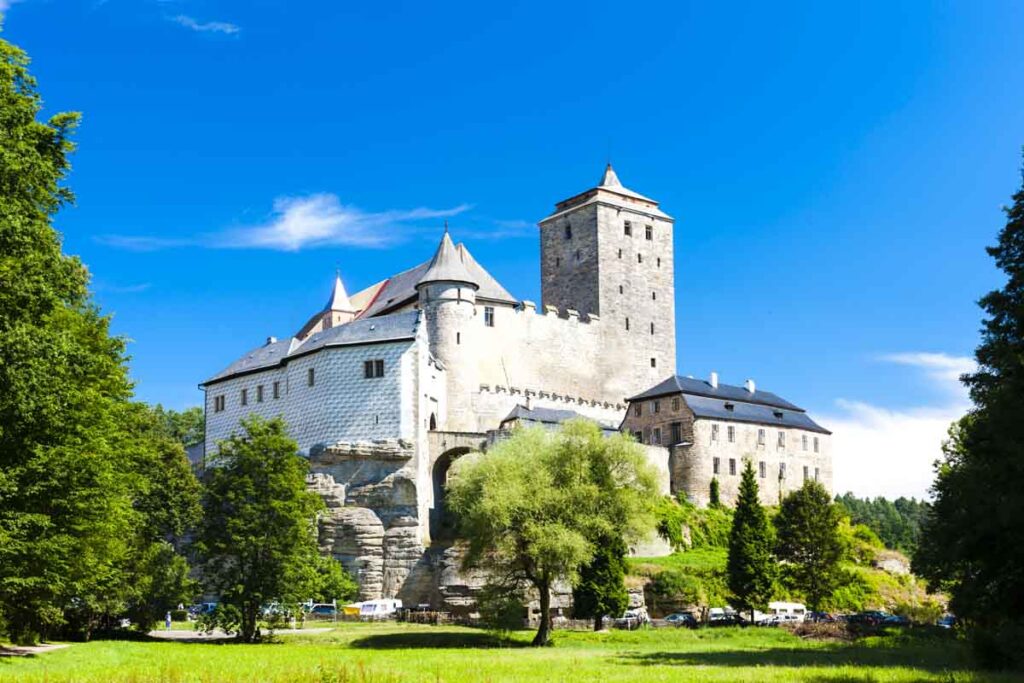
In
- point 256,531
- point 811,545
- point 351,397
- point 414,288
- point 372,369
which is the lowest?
point 811,545

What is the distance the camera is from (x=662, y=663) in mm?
29594

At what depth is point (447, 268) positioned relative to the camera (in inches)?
3000

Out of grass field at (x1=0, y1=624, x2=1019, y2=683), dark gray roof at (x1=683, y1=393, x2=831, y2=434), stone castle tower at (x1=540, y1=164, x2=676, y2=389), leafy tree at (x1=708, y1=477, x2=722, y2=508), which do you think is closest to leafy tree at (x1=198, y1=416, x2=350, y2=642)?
grass field at (x1=0, y1=624, x2=1019, y2=683)

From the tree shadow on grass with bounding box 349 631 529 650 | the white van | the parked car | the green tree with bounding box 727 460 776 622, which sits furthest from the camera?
the white van

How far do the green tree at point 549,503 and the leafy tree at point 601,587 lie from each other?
3040 millimetres

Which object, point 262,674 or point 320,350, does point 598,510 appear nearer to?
point 262,674

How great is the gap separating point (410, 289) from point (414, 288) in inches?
128

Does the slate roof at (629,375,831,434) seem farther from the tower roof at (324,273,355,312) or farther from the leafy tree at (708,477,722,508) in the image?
the tower roof at (324,273,355,312)

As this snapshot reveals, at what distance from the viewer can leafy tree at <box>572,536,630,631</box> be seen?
47844mm

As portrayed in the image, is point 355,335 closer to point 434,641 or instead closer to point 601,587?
point 601,587

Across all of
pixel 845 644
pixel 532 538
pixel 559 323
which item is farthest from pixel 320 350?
pixel 845 644

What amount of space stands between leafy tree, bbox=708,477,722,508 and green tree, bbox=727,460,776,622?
19.4 meters

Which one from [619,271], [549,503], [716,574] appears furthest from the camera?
[619,271]

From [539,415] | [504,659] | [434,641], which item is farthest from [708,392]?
[504,659]
